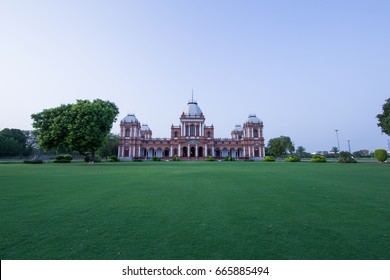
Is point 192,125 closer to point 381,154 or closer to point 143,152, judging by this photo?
point 143,152

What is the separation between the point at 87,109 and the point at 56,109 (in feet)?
17.1

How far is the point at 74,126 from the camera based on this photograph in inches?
992

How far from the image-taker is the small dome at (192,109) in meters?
63.1

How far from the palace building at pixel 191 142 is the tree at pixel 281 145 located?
3.96 m

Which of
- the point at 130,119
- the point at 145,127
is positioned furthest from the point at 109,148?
the point at 145,127

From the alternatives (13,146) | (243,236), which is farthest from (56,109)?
(13,146)

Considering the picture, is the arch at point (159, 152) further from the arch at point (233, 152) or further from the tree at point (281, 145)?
the tree at point (281, 145)

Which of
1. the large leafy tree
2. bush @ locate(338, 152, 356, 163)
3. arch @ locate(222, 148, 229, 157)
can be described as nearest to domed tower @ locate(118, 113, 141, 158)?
arch @ locate(222, 148, 229, 157)

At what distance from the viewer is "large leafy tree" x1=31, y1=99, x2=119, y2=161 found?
2547cm

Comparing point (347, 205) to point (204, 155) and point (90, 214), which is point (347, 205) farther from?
point (204, 155)

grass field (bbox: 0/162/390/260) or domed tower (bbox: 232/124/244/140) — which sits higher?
domed tower (bbox: 232/124/244/140)

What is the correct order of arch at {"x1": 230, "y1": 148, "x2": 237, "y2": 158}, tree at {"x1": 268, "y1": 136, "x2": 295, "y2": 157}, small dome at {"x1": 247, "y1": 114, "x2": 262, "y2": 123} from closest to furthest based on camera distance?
tree at {"x1": 268, "y1": 136, "x2": 295, "y2": 157} < small dome at {"x1": 247, "y1": 114, "x2": 262, "y2": 123} < arch at {"x1": 230, "y1": 148, "x2": 237, "y2": 158}

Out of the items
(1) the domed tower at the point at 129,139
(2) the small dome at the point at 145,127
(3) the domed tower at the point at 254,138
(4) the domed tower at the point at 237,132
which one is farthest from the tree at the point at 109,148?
(4) the domed tower at the point at 237,132

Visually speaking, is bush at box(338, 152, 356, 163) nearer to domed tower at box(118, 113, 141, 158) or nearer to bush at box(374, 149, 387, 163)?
bush at box(374, 149, 387, 163)
